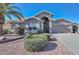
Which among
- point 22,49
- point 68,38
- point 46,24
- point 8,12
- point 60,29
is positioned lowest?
point 22,49

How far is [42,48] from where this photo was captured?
9.72 metres

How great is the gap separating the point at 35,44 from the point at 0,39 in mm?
2928

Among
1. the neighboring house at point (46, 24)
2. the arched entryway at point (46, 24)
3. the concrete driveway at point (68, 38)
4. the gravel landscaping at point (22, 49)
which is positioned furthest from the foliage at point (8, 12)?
the concrete driveway at point (68, 38)

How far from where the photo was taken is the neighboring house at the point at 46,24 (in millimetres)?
11133

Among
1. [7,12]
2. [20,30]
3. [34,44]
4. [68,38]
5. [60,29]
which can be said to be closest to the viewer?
[34,44]

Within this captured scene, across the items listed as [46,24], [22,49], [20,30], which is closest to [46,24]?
[46,24]

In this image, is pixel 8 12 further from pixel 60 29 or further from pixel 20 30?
pixel 60 29

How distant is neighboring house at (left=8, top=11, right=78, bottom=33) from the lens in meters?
11.1

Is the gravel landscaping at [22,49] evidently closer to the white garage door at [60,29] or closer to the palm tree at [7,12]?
the white garage door at [60,29]

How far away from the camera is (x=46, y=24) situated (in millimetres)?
11438

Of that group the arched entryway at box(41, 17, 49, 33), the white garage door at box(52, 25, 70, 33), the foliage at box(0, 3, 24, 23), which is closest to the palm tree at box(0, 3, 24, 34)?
the foliage at box(0, 3, 24, 23)
